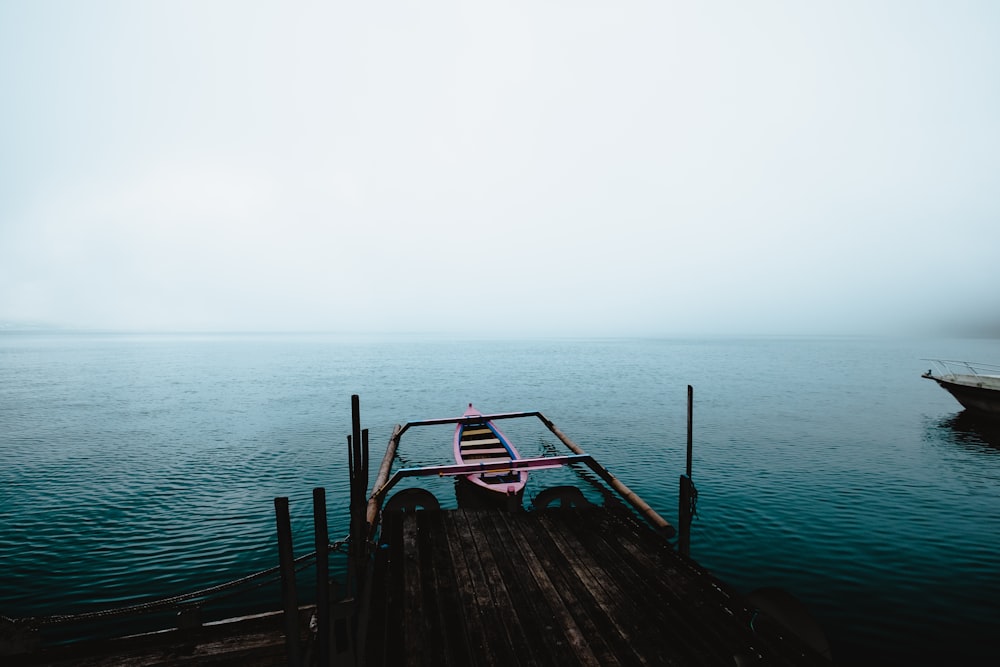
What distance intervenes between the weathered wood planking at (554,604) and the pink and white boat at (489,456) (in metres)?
3.82

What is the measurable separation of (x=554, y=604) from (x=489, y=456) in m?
14.7

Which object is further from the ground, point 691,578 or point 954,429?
point 691,578

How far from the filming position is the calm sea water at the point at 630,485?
12891 mm

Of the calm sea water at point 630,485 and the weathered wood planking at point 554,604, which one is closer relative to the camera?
the weathered wood planking at point 554,604

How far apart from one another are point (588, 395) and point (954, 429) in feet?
109

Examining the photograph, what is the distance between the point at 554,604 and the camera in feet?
Answer: 25.5

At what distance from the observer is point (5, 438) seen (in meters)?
32.5

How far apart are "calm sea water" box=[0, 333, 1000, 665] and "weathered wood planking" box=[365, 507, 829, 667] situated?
19.4 feet

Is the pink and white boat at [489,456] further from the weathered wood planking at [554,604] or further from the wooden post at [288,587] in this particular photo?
the wooden post at [288,587]

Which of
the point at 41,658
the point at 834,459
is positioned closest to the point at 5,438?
the point at 41,658

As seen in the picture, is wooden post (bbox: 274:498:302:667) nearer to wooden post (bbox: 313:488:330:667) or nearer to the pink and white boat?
wooden post (bbox: 313:488:330:667)

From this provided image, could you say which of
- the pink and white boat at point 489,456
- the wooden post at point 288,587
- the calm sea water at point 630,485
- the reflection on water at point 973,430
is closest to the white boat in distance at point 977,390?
the reflection on water at point 973,430

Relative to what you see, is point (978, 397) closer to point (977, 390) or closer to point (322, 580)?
point (977, 390)

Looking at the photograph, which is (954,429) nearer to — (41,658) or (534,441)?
(534,441)
